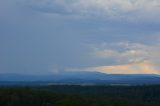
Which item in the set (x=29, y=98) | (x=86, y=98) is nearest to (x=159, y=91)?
(x=86, y=98)

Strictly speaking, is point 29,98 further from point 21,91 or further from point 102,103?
point 102,103

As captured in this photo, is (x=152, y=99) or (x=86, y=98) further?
(x=152, y=99)

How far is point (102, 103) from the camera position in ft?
270

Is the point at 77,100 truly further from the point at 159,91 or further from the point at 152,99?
the point at 159,91

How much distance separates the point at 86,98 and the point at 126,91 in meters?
37.9

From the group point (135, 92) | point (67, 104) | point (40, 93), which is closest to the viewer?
point (67, 104)

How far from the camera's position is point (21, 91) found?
90375 millimetres

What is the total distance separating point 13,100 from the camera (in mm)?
84375

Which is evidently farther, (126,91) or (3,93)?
(126,91)

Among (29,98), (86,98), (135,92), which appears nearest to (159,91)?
(135,92)

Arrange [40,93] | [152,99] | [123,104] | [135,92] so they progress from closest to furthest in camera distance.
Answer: [123,104], [40,93], [152,99], [135,92]

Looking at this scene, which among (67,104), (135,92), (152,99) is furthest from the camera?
(135,92)

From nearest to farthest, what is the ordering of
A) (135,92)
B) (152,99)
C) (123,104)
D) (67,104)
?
(67,104)
(123,104)
(152,99)
(135,92)

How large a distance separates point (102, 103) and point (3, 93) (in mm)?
20713
